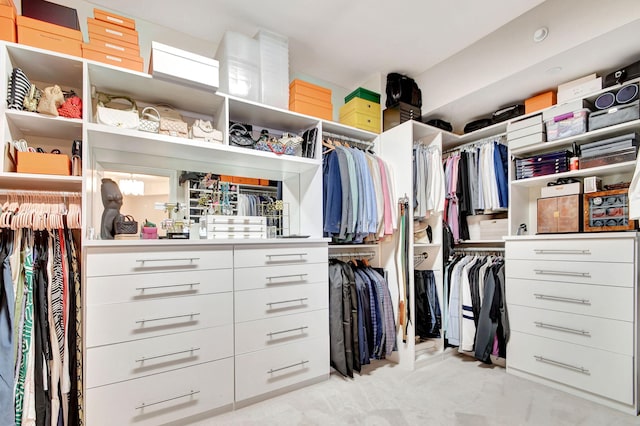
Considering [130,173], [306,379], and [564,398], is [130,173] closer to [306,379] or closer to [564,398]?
[306,379]

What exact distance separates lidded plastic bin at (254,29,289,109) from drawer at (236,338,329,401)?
5.79 ft

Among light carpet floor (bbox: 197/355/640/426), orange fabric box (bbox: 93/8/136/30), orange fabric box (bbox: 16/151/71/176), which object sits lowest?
light carpet floor (bbox: 197/355/640/426)

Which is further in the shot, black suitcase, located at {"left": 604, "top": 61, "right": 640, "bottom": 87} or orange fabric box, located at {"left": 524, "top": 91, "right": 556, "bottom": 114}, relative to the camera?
orange fabric box, located at {"left": 524, "top": 91, "right": 556, "bottom": 114}

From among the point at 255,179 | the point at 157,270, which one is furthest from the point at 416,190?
the point at 157,270

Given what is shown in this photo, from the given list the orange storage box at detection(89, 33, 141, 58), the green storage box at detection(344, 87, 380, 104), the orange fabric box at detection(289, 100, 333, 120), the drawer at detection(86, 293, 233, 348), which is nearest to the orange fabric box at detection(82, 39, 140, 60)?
the orange storage box at detection(89, 33, 141, 58)

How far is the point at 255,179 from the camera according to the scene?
2.50m

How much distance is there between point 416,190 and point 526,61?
3.93 ft

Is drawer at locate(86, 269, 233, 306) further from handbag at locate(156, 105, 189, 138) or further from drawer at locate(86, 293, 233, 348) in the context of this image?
handbag at locate(156, 105, 189, 138)

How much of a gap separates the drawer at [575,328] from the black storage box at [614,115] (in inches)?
50.9

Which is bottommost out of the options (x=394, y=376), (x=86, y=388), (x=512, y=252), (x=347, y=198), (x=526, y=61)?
Result: (x=394, y=376)

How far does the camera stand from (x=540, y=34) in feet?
6.83

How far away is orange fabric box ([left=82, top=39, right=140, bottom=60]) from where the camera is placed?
166 centimetres

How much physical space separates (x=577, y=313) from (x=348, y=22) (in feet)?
8.46

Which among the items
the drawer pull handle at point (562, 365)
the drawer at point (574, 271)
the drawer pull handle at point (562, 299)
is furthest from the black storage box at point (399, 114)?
the drawer pull handle at point (562, 365)
